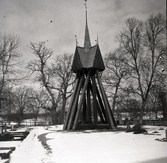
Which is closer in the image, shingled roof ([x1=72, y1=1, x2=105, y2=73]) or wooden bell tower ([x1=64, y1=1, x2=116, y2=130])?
wooden bell tower ([x1=64, y1=1, x2=116, y2=130])

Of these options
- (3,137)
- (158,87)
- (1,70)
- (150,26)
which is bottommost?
(3,137)

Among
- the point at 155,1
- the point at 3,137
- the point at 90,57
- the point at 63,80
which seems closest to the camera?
the point at 155,1

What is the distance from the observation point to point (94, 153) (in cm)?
657

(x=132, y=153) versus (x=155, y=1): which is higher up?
(x=155, y=1)

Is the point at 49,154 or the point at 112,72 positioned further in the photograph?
the point at 112,72

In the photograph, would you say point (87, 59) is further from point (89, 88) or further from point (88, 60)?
point (89, 88)

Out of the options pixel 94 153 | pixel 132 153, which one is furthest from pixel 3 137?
pixel 132 153

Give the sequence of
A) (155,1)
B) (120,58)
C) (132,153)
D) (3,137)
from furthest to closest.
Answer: (120,58) → (3,137) → (155,1) → (132,153)

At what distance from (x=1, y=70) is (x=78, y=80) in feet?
22.5

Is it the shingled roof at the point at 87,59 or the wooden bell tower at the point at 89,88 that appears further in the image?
the shingled roof at the point at 87,59

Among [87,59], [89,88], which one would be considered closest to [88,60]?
[87,59]

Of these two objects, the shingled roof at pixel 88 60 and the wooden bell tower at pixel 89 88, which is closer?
the wooden bell tower at pixel 89 88

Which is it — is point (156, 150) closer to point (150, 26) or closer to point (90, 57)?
point (90, 57)

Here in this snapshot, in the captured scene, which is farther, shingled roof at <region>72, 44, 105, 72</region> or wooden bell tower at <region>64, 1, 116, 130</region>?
shingled roof at <region>72, 44, 105, 72</region>
